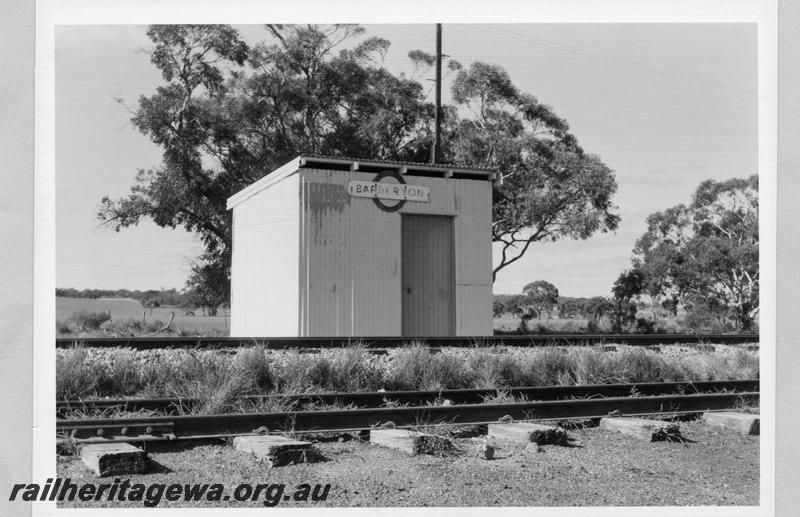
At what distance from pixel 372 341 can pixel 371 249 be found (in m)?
3.40

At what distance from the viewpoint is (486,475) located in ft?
18.3

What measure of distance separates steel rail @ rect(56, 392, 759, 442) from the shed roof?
7.34 meters

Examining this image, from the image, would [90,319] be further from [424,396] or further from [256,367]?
[424,396]

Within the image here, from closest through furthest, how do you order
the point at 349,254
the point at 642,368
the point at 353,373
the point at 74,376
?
the point at 74,376
the point at 353,373
the point at 642,368
the point at 349,254

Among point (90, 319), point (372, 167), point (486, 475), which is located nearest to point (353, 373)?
point (486, 475)

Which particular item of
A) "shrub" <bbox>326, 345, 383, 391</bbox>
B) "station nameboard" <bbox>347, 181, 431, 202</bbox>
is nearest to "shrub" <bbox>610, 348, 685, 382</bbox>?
"shrub" <bbox>326, 345, 383, 391</bbox>

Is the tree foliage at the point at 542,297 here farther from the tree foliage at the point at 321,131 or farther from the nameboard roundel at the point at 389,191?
the nameboard roundel at the point at 389,191

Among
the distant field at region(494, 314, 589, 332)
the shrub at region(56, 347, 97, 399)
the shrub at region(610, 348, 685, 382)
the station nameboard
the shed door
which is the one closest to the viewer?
the shrub at region(56, 347, 97, 399)

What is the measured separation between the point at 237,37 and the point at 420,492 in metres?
22.1

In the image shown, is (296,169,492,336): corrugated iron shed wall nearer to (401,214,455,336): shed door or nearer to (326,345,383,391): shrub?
(401,214,455,336): shed door

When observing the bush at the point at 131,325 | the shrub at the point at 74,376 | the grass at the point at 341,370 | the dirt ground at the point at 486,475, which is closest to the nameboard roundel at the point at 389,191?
the grass at the point at 341,370

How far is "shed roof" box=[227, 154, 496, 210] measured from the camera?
46.3 feet

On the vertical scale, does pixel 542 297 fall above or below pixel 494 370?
above

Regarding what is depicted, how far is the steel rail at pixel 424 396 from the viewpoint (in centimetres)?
724
